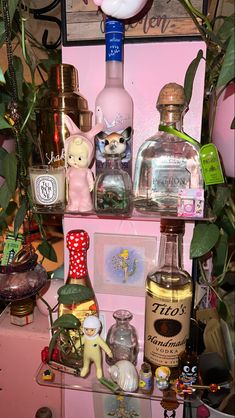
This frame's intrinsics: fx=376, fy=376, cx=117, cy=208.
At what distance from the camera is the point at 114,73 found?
81cm

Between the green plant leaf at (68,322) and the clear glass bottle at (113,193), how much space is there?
248 mm

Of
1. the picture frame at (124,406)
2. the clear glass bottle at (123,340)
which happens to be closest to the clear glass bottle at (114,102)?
the clear glass bottle at (123,340)

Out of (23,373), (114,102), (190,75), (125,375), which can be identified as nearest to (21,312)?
(23,373)

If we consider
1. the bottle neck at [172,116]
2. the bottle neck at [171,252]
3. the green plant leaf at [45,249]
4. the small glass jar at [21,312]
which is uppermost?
the bottle neck at [172,116]

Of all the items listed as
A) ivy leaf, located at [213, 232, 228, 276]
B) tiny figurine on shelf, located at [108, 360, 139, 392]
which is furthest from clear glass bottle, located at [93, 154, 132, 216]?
tiny figurine on shelf, located at [108, 360, 139, 392]

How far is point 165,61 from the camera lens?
0.82 metres

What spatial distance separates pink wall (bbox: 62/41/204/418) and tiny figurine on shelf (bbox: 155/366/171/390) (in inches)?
5.9

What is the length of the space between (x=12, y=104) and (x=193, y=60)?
40 cm

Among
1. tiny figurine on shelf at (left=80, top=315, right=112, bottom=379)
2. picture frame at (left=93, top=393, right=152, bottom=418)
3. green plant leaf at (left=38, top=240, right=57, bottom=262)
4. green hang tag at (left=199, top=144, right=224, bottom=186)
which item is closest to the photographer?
green hang tag at (left=199, top=144, right=224, bottom=186)

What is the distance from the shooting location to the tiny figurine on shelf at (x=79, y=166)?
0.77 meters

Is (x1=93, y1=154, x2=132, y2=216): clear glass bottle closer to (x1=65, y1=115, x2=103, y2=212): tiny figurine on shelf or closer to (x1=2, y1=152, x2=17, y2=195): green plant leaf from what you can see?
(x1=65, y1=115, x2=103, y2=212): tiny figurine on shelf

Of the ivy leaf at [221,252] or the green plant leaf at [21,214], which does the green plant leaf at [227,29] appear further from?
the green plant leaf at [21,214]

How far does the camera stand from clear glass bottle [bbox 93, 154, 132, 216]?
30.3 inches

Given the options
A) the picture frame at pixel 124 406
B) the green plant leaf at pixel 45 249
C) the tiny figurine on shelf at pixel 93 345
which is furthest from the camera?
the green plant leaf at pixel 45 249
